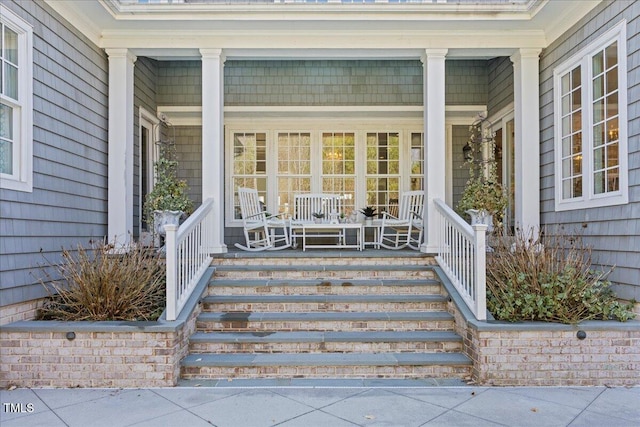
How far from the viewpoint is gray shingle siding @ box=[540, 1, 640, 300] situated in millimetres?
4203

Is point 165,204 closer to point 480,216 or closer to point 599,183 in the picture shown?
point 480,216

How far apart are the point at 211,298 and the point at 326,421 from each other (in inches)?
82.6

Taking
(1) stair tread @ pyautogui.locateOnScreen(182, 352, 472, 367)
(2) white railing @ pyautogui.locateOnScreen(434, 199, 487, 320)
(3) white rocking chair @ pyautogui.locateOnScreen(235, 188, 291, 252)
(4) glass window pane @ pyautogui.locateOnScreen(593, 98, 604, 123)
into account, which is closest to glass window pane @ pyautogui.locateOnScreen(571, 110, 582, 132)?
(4) glass window pane @ pyautogui.locateOnScreen(593, 98, 604, 123)

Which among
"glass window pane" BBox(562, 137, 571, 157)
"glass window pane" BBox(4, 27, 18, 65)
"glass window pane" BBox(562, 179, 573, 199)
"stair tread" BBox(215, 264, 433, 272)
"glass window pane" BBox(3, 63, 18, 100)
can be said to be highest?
"glass window pane" BBox(4, 27, 18, 65)

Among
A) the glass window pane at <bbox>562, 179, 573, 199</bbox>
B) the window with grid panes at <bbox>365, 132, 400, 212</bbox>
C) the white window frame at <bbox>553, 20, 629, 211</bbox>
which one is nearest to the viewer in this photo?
the white window frame at <bbox>553, 20, 629, 211</bbox>

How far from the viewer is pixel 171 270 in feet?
13.6

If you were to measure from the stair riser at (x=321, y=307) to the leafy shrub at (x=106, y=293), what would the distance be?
61 centimetres

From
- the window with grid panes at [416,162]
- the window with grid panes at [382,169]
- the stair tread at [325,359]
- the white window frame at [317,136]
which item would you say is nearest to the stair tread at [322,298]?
the stair tread at [325,359]

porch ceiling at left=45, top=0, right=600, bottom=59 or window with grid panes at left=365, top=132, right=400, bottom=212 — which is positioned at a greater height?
porch ceiling at left=45, top=0, right=600, bottom=59

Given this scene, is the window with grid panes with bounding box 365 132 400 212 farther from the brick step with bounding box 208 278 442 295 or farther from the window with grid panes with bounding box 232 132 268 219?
the brick step with bounding box 208 278 442 295

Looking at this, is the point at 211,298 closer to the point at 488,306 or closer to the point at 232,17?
the point at 488,306

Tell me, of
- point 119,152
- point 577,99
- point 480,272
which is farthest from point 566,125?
point 119,152

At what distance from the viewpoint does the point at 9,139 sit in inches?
167

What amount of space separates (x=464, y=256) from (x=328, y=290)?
1430mm
